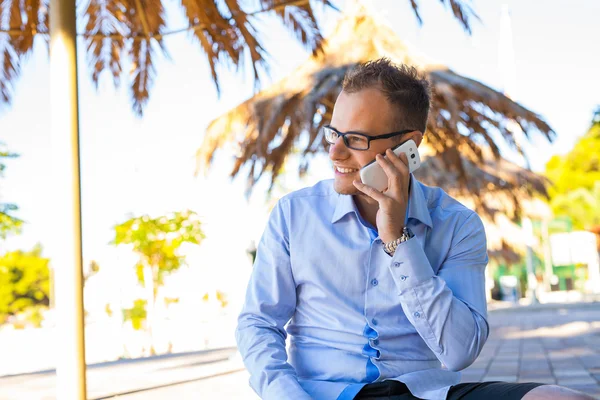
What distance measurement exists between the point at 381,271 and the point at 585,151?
67052 mm

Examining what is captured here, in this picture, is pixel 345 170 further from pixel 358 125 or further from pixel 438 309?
pixel 438 309

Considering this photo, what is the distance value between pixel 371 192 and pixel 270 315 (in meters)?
0.45

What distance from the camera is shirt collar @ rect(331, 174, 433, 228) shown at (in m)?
2.33

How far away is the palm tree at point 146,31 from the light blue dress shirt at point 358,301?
12.2 feet

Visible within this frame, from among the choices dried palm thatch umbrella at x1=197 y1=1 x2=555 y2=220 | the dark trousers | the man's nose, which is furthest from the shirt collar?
dried palm thatch umbrella at x1=197 y1=1 x2=555 y2=220

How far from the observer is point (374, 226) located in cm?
240

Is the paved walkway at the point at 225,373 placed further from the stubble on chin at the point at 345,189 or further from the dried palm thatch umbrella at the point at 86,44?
the stubble on chin at the point at 345,189

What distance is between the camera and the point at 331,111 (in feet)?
35.1

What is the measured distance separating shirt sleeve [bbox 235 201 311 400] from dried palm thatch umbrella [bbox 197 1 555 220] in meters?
7.48

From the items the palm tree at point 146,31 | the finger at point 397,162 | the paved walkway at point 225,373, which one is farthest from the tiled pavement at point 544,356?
the finger at point 397,162

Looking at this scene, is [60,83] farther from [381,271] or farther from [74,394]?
[381,271]

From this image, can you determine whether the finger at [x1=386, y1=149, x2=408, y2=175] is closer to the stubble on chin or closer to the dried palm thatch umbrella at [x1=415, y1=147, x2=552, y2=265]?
the stubble on chin

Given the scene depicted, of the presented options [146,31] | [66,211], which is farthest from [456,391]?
[146,31]

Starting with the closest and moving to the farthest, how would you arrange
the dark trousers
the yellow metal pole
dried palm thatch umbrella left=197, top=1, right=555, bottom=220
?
1. the dark trousers
2. the yellow metal pole
3. dried palm thatch umbrella left=197, top=1, right=555, bottom=220
